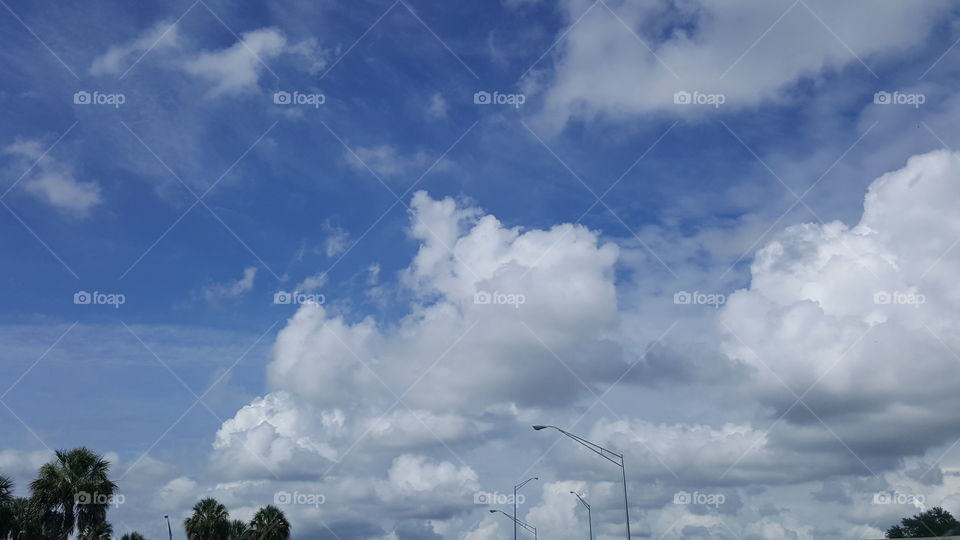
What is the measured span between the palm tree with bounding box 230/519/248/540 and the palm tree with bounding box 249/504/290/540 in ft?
2.87

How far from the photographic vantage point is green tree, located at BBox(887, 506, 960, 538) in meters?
125

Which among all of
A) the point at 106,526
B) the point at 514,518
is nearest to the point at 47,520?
the point at 106,526

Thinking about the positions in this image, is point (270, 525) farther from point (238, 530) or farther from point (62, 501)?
point (62, 501)

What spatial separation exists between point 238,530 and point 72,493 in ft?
100

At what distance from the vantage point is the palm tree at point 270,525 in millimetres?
75750

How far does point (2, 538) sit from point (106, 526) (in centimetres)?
1824

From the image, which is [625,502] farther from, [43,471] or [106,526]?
[106,526]

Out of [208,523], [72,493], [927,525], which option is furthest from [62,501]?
[927,525]

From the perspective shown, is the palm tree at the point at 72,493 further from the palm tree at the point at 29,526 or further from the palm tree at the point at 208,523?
the palm tree at the point at 208,523

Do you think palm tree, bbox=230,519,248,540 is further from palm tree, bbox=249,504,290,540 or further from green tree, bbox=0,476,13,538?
green tree, bbox=0,476,13,538

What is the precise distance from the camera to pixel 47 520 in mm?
44219

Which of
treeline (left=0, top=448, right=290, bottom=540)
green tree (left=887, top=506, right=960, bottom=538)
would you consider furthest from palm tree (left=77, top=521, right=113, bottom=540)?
green tree (left=887, top=506, right=960, bottom=538)

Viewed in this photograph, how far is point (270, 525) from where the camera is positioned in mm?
76375

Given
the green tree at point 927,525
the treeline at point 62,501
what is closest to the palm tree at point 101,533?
the treeline at point 62,501
